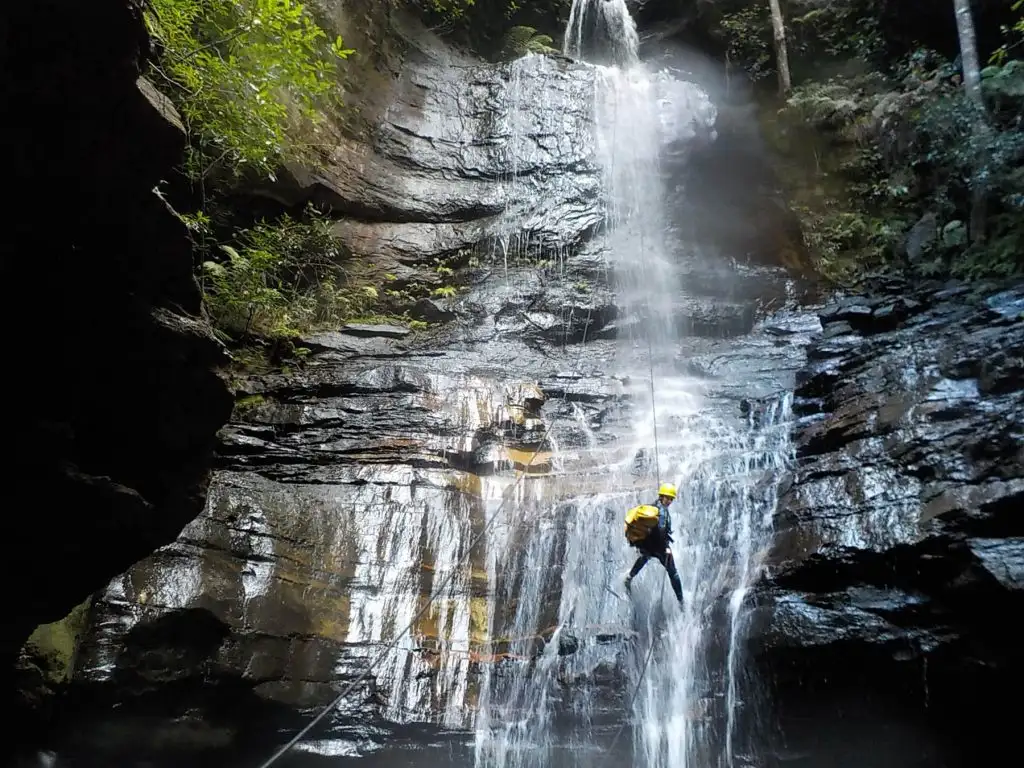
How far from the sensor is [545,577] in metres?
7.63

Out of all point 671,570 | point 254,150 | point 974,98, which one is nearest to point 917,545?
point 671,570

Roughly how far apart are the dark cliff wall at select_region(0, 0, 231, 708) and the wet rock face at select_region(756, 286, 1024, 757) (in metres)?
5.05

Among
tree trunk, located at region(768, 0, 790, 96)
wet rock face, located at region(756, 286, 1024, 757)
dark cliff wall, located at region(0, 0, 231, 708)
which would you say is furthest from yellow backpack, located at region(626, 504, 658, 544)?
tree trunk, located at region(768, 0, 790, 96)

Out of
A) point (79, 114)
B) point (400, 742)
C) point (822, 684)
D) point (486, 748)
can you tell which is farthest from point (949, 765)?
point (79, 114)

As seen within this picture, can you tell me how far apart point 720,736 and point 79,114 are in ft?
21.2

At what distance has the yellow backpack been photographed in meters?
6.56

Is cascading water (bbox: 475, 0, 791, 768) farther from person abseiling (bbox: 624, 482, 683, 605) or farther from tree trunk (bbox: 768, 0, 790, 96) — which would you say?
tree trunk (bbox: 768, 0, 790, 96)

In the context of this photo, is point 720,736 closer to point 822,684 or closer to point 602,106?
point 822,684

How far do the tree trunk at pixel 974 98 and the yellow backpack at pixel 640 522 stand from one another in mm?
7244

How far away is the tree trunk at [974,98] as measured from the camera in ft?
32.4

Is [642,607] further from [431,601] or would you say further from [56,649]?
[56,649]

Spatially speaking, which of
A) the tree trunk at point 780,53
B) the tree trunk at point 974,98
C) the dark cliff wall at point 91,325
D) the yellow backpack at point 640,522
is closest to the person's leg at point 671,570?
the yellow backpack at point 640,522

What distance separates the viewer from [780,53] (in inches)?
640

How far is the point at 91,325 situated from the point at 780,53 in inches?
642
